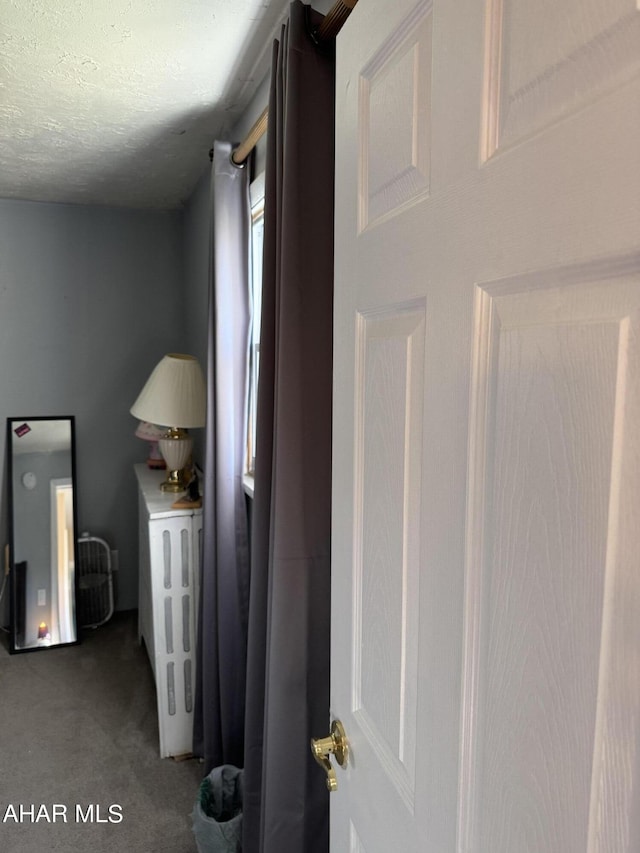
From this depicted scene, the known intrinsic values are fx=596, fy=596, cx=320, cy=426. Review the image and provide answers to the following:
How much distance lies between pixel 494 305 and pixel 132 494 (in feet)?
10.6

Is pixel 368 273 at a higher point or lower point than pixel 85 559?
higher

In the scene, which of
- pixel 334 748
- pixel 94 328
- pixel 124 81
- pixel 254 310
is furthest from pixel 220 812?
pixel 94 328

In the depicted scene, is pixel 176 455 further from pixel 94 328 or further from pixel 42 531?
pixel 94 328

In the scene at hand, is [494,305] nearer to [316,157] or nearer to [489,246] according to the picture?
[489,246]

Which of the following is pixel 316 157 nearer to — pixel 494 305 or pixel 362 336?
pixel 362 336

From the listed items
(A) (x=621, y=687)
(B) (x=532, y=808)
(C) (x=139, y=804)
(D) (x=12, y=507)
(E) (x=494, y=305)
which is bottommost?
A: (C) (x=139, y=804)

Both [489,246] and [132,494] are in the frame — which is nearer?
[489,246]

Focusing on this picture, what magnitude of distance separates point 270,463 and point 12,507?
2242 millimetres

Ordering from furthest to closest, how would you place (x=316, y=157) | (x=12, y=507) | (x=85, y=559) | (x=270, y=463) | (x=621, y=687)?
(x=85, y=559) → (x=12, y=507) → (x=270, y=463) → (x=316, y=157) → (x=621, y=687)

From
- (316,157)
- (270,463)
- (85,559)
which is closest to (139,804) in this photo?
(270,463)

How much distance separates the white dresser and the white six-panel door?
1.47 m

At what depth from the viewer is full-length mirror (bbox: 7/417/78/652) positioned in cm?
305

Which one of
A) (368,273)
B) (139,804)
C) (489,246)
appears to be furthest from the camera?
(139,804)

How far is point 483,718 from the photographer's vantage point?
56 cm
